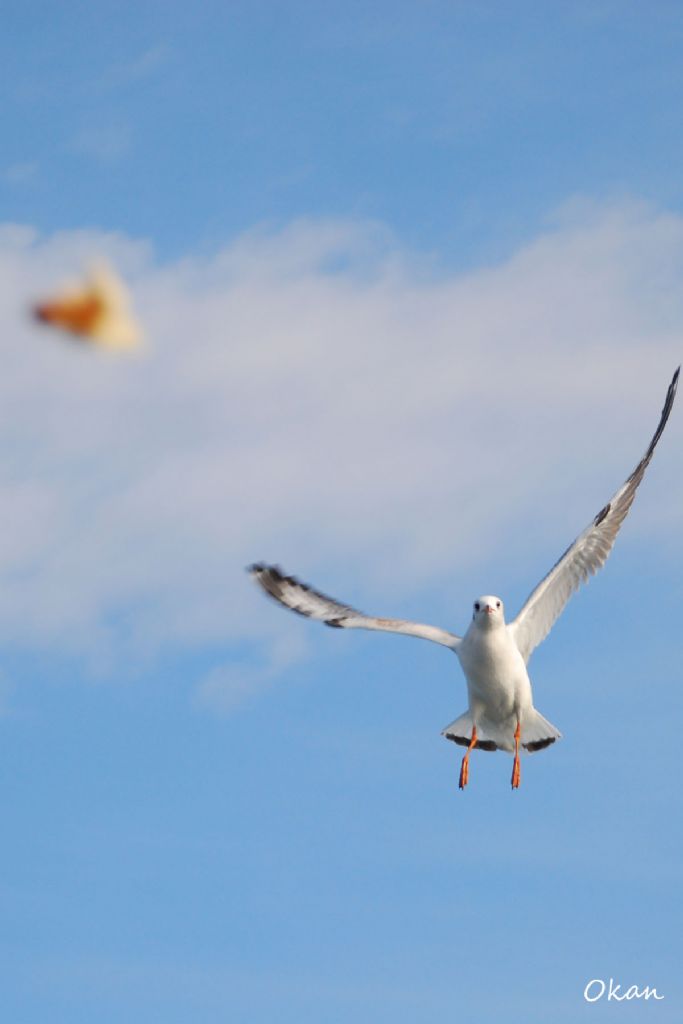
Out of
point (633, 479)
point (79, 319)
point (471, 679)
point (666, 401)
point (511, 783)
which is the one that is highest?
point (666, 401)

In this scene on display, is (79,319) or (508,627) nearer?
(79,319)

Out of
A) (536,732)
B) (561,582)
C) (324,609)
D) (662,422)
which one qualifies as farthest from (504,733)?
(662,422)

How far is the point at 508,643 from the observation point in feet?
78.1

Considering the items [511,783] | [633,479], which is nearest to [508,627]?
[511,783]

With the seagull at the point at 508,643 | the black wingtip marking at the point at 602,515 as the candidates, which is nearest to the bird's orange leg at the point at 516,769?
the seagull at the point at 508,643

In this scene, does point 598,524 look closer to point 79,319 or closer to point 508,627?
point 508,627

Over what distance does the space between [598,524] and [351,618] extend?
180 inches

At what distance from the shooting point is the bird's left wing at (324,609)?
2484 cm

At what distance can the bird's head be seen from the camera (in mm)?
23656

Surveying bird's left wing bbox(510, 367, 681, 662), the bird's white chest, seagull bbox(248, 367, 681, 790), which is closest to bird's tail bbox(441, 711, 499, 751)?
seagull bbox(248, 367, 681, 790)

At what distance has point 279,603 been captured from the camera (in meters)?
26.2

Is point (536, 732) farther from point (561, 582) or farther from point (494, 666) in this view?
point (561, 582)

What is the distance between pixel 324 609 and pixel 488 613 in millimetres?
3616

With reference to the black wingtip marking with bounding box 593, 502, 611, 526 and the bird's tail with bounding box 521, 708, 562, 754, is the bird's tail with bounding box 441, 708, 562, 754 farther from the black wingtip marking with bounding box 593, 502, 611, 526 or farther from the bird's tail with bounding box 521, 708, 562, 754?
the black wingtip marking with bounding box 593, 502, 611, 526
